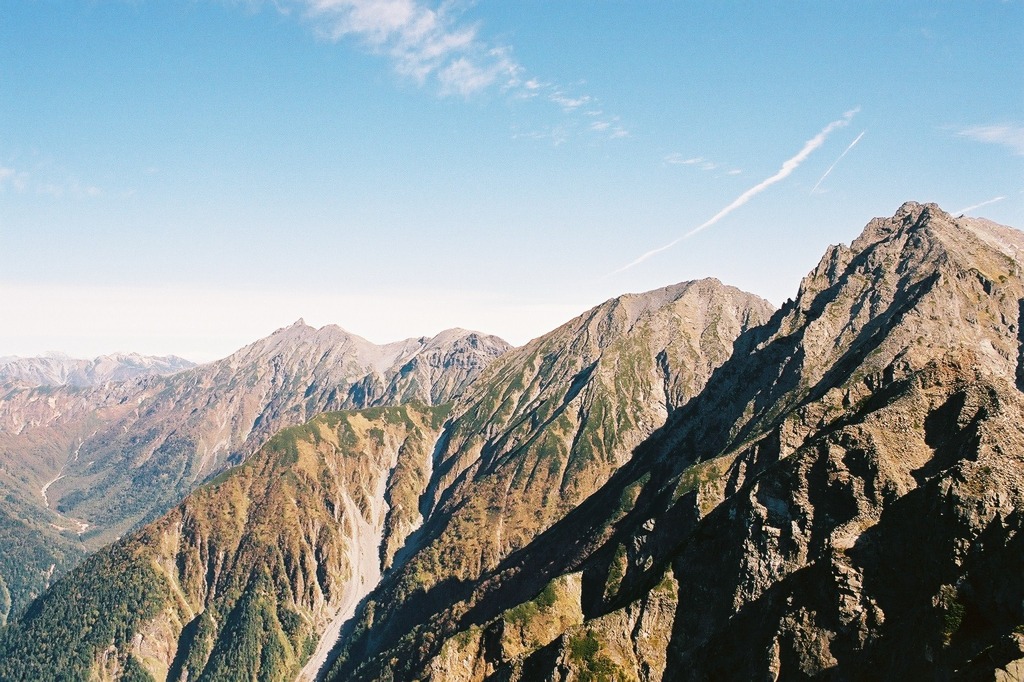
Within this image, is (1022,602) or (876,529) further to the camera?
(876,529)

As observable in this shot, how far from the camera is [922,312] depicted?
7520 inches

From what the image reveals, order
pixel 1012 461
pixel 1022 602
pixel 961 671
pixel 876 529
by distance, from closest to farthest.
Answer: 1. pixel 961 671
2. pixel 1022 602
3. pixel 1012 461
4. pixel 876 529

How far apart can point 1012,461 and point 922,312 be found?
130 metres

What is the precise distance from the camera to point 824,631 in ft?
258

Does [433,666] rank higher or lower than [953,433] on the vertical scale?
lower

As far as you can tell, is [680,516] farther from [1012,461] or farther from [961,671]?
[961,671]

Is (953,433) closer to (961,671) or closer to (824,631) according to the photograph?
(824,631)

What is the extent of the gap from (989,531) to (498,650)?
11325cm

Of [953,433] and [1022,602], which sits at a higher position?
[953,433]

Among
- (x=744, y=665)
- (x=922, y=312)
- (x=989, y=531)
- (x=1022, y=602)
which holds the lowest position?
(x=744, y=665)

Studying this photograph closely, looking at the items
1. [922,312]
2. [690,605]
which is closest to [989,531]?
[690,605]

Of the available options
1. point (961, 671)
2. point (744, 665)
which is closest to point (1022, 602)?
point (961, 671)

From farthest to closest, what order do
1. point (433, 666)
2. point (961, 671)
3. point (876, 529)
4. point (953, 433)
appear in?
1. point (433, 666)
2. point (953, 433)
3. point (876, 529)
4. point (961, 671)

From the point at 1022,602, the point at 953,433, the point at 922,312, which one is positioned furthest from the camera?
the point at 922,312
